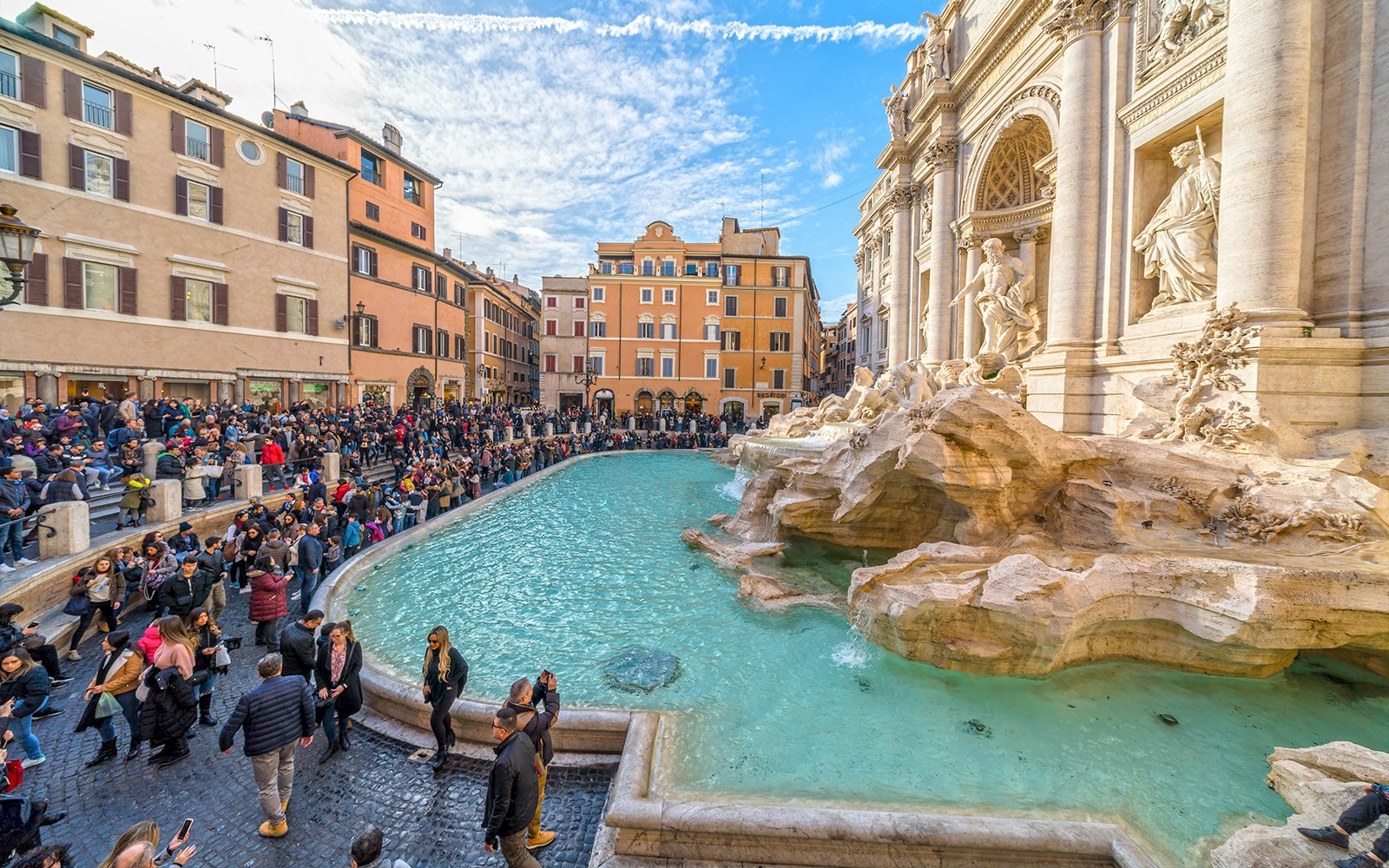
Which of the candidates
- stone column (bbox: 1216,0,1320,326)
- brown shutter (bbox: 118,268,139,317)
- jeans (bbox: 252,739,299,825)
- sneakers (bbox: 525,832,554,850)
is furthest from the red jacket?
brown shutter (bbox: 118,268,139,317)

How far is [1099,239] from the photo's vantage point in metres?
12.2

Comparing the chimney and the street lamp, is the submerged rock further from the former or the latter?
the chimney

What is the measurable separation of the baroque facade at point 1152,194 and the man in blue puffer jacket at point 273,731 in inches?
481

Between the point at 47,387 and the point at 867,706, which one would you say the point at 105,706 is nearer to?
the point at 867,706

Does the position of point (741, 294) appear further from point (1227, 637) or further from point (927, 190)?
point (1227, 637)

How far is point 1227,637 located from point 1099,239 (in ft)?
33.1

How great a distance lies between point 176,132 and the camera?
699 inches

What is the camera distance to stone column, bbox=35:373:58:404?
48.9ft

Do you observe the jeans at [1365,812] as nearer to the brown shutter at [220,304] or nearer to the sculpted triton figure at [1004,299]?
the sculpted triton figure at [1004,299]

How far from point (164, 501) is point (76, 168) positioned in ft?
44.8

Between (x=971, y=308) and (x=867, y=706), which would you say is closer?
(x=867, y=706)

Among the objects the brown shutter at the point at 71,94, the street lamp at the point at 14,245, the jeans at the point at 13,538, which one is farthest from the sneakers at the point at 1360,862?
the brown shutter at the point at 71,94

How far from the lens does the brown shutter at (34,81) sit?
14.6m

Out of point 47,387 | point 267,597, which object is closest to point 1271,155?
point 267,597
